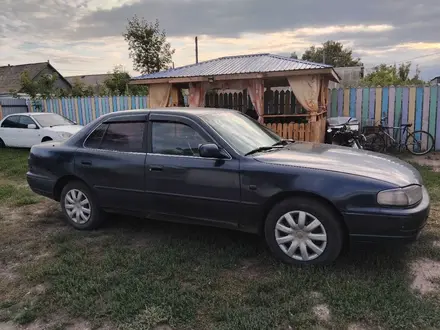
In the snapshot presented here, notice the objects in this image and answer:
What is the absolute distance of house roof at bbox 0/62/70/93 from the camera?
3834 cm

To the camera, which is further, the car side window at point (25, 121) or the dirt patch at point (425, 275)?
the car side window at point (25, 121)

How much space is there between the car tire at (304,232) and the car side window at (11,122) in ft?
36.3

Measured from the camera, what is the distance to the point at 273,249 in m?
3.61

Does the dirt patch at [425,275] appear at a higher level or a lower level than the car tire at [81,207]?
lower

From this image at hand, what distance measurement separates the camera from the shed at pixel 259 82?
879 centimetres

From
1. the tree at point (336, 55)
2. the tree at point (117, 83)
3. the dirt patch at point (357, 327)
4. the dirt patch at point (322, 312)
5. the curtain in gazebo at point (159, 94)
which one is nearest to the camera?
the dirt patch at point (357, 327)

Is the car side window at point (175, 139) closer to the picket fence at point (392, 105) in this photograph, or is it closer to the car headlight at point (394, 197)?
the car headlight at point (394, 197)

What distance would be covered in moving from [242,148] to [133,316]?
6.25ft

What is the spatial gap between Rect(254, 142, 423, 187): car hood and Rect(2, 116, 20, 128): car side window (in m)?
10.7

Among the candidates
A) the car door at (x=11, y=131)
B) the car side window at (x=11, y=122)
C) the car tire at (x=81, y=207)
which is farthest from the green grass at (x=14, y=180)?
the car tire at (x=81, y=207)

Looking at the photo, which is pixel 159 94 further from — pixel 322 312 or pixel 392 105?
pixel 322 312

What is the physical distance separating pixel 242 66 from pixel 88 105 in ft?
24.3

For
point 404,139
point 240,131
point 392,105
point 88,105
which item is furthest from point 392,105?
point 88,105

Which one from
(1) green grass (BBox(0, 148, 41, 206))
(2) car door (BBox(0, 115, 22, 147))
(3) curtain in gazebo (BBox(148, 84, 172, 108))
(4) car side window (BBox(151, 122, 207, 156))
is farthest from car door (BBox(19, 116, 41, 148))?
(4) car side window (BBox(151, 122, 207, 156))
